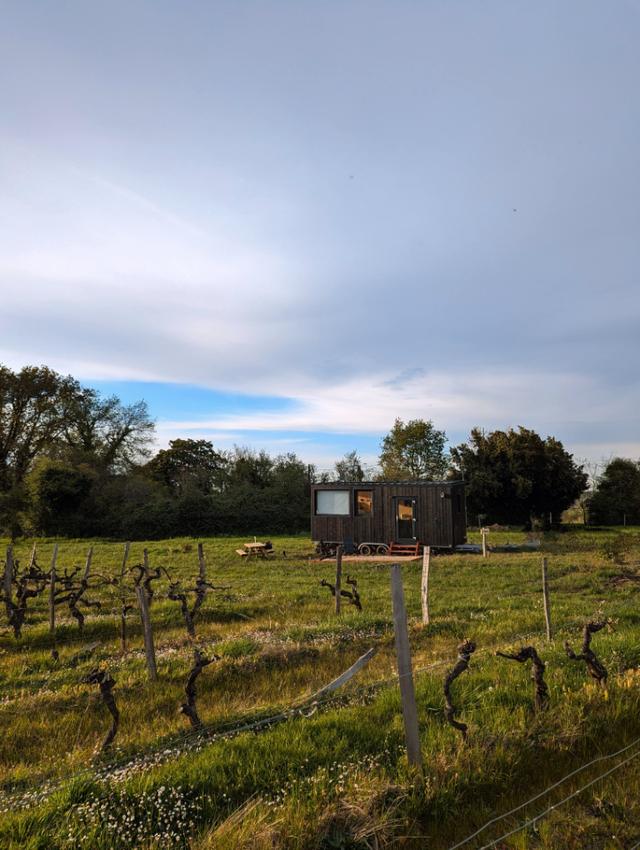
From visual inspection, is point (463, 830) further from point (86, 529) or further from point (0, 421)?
point (0, 421)

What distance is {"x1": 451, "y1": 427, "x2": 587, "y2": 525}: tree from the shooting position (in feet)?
115

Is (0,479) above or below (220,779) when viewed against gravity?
above

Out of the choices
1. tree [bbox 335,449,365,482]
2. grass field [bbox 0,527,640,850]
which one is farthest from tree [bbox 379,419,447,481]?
grass field [bbox 0,527,640,850]

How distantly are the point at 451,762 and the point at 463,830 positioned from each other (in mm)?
643

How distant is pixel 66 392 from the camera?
41.3 m

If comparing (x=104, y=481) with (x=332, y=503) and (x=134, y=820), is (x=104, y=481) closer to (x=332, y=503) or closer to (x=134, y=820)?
(x=332, y=503)

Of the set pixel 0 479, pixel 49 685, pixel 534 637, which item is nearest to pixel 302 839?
pixel 49 685

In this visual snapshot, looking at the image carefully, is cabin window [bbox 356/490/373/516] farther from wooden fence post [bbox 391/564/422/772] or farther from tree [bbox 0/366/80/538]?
tree [bbox 0/366/80/538]

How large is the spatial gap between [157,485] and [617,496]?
112 feet

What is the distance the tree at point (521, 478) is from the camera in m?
35.0

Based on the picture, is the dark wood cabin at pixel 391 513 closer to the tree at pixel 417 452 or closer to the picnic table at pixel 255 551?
the picnic table at pixel 255 551

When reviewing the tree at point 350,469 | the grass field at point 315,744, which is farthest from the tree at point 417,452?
the grass field at point 315,744

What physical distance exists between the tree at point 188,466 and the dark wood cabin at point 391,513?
17.0m

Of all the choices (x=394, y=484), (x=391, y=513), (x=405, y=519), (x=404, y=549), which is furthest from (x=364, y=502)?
(x=404, y=549)
